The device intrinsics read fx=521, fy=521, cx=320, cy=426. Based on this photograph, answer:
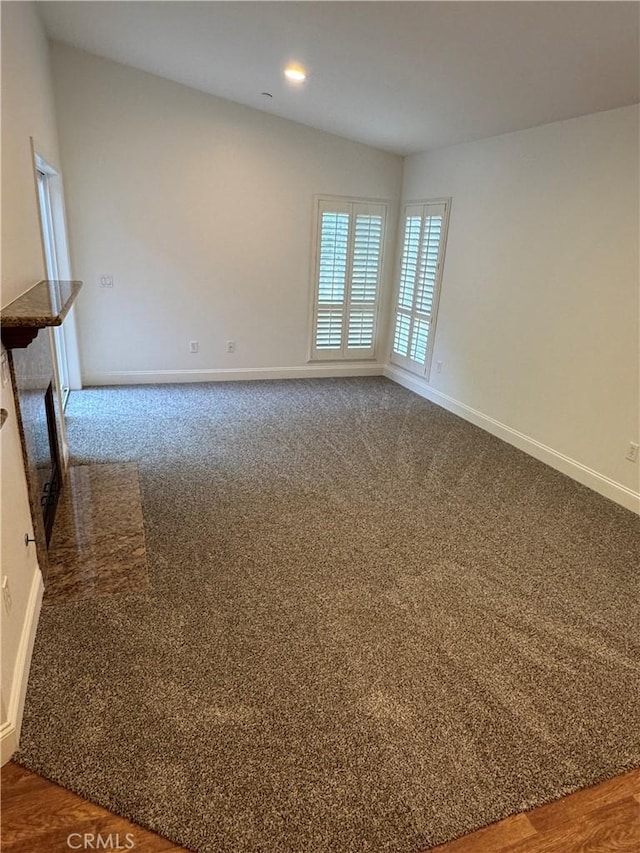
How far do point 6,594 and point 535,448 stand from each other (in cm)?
368

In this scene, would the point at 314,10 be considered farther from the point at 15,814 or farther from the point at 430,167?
the point at 15,814

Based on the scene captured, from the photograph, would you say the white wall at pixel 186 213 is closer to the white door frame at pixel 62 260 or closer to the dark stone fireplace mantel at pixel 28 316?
the white door frame at pixel 62 260

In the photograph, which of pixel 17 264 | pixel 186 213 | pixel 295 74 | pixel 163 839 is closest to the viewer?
pixel 163 839

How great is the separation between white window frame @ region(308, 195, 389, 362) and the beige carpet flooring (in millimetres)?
2623

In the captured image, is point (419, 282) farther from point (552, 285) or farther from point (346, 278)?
point (552, 285)

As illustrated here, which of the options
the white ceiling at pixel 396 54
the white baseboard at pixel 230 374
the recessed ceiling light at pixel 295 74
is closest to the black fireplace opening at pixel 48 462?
the white baseboard at pixel 230 374

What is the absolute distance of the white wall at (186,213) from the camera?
4.68 metres

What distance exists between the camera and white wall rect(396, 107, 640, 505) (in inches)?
132

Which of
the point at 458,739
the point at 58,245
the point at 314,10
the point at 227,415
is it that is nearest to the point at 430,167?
the point at 314,10

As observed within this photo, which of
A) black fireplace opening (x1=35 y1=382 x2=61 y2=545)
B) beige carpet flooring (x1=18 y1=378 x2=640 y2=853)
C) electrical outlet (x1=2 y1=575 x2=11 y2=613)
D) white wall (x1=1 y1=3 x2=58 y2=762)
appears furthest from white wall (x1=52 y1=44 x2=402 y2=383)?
electrical outlet (x1=2 y1=575 x2=11 y2=613)

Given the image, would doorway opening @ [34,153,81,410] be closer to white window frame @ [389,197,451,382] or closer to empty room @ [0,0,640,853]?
empty room @ [0,0,640,853]

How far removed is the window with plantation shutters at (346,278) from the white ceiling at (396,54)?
39.9 inches

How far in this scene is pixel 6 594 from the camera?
1754mm

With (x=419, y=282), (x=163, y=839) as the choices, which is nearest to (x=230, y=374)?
(x=419, y=282)
